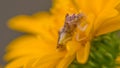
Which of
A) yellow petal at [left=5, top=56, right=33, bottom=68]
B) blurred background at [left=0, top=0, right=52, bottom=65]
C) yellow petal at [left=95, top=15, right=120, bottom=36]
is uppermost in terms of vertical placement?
blurred background at [left=0, top=0, right=52, bottom=65]

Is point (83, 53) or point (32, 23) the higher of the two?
point (32, 23)

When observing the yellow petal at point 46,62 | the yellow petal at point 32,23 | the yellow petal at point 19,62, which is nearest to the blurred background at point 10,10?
the yellow petal at point 32,23

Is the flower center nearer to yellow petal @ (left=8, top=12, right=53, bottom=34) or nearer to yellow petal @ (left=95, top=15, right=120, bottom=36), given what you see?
yellow petal @ (left=95, top=15, right=120, bottom=36)

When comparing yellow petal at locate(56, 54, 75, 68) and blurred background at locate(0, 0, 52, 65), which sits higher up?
blurred background at locate(0, 0, 52, 65)

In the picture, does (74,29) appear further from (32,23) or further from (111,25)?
(32,23)

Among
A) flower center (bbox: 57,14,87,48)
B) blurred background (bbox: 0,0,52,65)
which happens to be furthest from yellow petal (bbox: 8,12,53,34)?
blurred background (bbox: 0,0,52,65)

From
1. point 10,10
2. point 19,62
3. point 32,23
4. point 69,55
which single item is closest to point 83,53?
point 69,55

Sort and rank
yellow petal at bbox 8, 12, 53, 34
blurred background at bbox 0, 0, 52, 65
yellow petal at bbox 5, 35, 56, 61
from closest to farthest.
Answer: yellow petal at bbox 5, 35, 56, 61 → yellow petal at bbox 8, 12, 53, 34 → blurred background at bbox 0, 0, 52, 65
